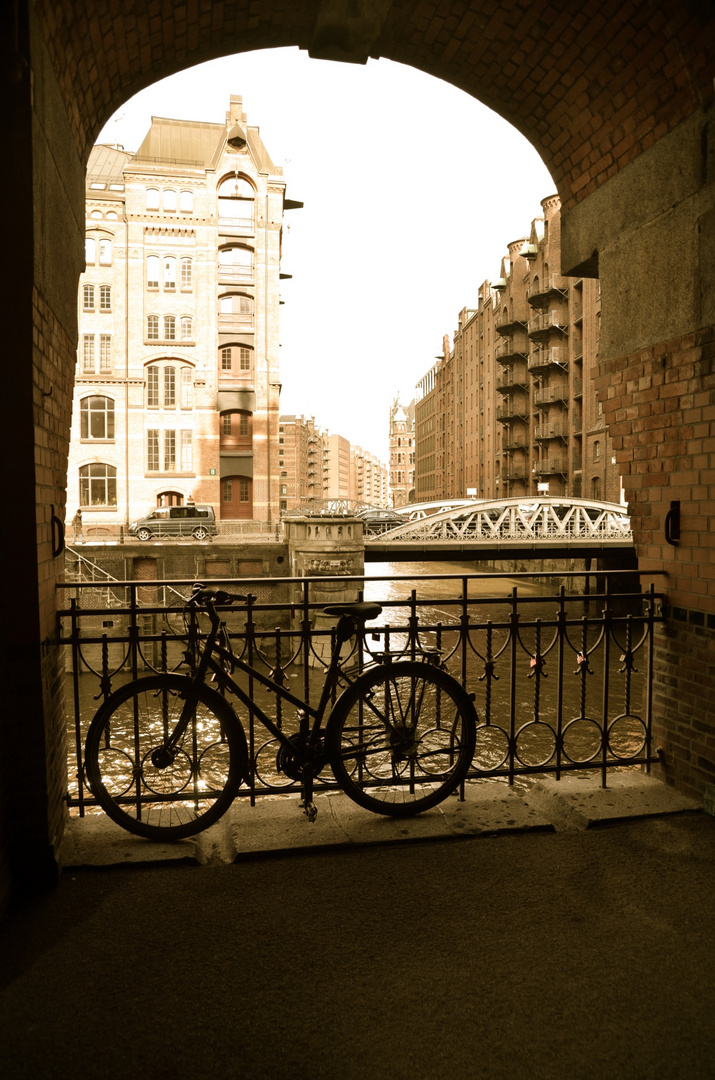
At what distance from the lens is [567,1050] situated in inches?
87.7

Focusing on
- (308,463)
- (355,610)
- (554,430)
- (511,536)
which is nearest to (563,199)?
(355,610)

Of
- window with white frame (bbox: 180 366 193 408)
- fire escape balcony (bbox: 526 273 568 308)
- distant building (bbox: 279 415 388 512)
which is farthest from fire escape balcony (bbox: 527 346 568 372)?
distant building (bbox: 279 415 388 512)

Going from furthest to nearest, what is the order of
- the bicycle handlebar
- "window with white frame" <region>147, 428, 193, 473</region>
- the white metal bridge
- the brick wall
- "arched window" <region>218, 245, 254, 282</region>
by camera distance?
"arched window" <region>218, 245, 254, 282</region>
"window with white frame" <region>147, 428, 193, 473</region>
the white metal bridge
the brick wall
the bicycle handlebar

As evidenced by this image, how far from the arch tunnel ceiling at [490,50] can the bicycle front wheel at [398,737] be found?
3.41m

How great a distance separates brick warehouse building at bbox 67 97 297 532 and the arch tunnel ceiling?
34827 millimetres

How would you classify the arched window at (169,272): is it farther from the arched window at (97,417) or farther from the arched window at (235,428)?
the arched window at (235,428)

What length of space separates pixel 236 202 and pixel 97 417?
14.1 meters

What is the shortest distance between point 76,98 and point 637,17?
3.09 metres

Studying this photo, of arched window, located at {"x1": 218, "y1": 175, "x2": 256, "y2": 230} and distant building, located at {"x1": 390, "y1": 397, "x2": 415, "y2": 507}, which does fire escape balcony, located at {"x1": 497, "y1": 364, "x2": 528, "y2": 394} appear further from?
distant building, located at {"x1": 390, "y1": 397, "x2": 415, "y2": 507}

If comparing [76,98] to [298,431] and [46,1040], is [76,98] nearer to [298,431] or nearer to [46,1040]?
[46,1040]

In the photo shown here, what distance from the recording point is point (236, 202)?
3922 centimetres

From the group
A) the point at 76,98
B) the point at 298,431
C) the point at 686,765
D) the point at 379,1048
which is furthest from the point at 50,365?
the point at 298,431

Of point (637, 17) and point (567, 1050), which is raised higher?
point (637, 17)

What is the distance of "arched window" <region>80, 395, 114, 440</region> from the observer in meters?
37.6
